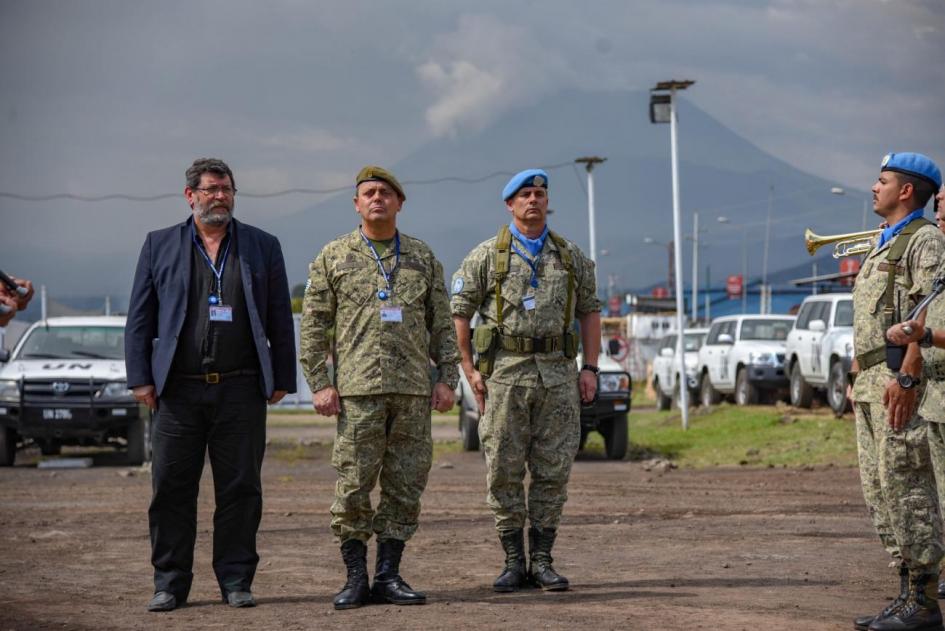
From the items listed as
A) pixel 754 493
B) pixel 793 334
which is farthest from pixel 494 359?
pixel 793 334

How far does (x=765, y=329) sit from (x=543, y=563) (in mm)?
21944

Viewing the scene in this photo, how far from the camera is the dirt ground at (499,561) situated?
712 cm

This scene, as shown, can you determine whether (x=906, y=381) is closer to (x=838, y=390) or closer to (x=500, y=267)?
(x=500, y=267)

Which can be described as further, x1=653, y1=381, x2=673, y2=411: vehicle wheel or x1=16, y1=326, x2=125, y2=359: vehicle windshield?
x1=653, y1=381, x2=673, y2=411: vehicle wheel

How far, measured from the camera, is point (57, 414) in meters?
18.2

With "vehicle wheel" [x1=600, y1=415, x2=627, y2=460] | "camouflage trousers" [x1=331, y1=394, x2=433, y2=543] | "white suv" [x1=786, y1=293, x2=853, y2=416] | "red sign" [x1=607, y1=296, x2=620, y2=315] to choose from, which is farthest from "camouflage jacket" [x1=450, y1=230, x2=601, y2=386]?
"red sign" [x1=607, y1=296, x2=620, y2=315]

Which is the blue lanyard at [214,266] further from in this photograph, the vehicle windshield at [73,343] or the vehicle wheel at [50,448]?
the vehicle wheel at [50,448]

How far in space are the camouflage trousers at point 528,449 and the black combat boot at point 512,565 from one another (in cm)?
5

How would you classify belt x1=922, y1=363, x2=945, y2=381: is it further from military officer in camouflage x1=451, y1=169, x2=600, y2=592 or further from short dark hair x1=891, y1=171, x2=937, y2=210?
military officer in camouflage x1=451, y1=169, x2=600, y2=592

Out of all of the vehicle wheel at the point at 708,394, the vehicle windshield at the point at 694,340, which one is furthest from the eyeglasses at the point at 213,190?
the vehicle windshield at the point at 694,340

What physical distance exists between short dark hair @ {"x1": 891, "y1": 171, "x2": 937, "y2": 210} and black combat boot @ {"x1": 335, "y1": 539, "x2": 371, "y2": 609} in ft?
10.3

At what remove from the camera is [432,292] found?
7848 millimetres

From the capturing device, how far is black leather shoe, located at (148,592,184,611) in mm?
7449

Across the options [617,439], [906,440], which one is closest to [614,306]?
[617,439]
